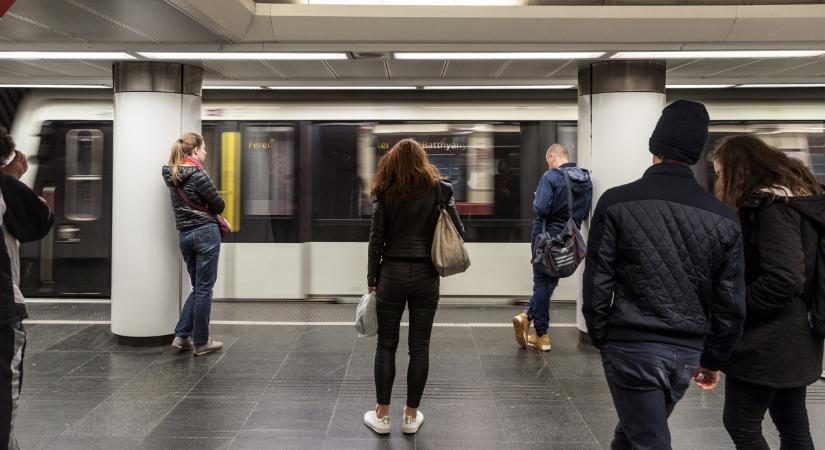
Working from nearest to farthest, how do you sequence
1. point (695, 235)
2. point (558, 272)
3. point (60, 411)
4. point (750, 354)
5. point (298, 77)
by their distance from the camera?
point (695, 235), point (750, 354), point (60, 411), point (558, 272), point (298, 77)

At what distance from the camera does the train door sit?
308 inches

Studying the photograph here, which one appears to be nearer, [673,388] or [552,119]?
[673,388]

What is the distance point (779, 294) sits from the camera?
252 centimetres

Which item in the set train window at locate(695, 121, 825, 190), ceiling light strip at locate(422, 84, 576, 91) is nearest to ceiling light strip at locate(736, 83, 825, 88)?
train window at locate(695, 121, 825, 190)

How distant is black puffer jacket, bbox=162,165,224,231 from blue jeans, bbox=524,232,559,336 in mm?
2705

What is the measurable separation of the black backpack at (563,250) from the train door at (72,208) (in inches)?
204

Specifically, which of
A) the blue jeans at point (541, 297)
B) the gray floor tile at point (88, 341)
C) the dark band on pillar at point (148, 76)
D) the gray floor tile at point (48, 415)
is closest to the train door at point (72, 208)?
the gray floor tile at point (88, 341)

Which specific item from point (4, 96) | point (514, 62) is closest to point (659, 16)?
point (514, 62)

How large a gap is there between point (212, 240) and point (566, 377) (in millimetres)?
3051

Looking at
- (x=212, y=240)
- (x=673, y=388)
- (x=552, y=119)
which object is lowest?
(x=673, y=388)

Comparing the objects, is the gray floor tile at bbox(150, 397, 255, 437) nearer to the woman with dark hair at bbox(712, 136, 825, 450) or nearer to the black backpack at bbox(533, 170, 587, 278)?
the black backpack at bbox(533, 170, 587, 278)

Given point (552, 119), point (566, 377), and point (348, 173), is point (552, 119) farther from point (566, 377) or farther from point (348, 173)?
point (566, 377)

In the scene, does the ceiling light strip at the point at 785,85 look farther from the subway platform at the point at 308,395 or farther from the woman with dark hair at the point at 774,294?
the woman with dark hair at the point at 774,294

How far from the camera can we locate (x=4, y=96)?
7.91 metres
